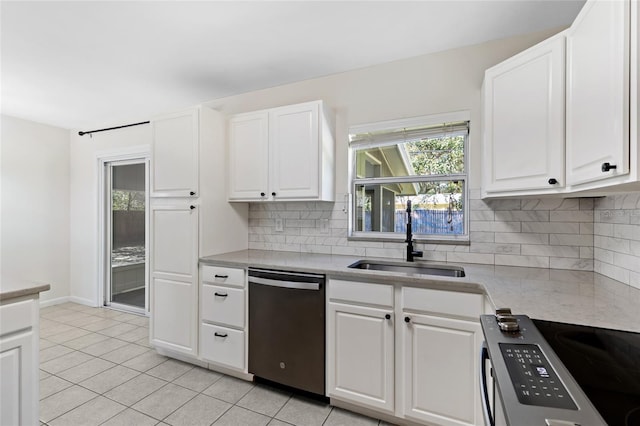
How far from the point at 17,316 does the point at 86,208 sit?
11.5ft

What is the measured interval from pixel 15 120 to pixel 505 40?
5.47 metres

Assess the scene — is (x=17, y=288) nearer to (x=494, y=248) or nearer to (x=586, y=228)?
(x=494, y=248)

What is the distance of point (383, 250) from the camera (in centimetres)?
249

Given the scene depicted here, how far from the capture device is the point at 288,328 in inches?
82.7

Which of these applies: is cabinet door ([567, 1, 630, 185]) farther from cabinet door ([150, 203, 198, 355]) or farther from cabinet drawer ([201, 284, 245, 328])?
cabinet door ([150, 203, 198, 355])

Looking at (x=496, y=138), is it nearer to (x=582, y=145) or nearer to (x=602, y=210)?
(x=582, y=145)

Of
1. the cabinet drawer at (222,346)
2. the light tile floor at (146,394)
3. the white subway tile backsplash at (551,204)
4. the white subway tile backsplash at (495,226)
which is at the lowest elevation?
the light tile floor at (146,394)

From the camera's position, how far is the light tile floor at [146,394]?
190 cm

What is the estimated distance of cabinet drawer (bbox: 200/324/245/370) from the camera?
2.30 meters

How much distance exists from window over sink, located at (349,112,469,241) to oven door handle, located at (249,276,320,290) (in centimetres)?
78

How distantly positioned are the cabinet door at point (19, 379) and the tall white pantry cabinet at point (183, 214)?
1.14 m

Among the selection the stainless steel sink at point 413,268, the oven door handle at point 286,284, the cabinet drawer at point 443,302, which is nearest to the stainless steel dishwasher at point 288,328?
the oven door handle at point 286,284

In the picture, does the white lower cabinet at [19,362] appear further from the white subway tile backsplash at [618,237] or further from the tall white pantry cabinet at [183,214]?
the white subway tile backsplash at [618,237]

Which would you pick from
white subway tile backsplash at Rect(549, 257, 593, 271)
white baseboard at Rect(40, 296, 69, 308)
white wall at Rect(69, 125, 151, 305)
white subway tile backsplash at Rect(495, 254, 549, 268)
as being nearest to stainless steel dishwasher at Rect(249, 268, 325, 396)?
white subway tile backsplash at Rect(495, 254, 549, 268)
